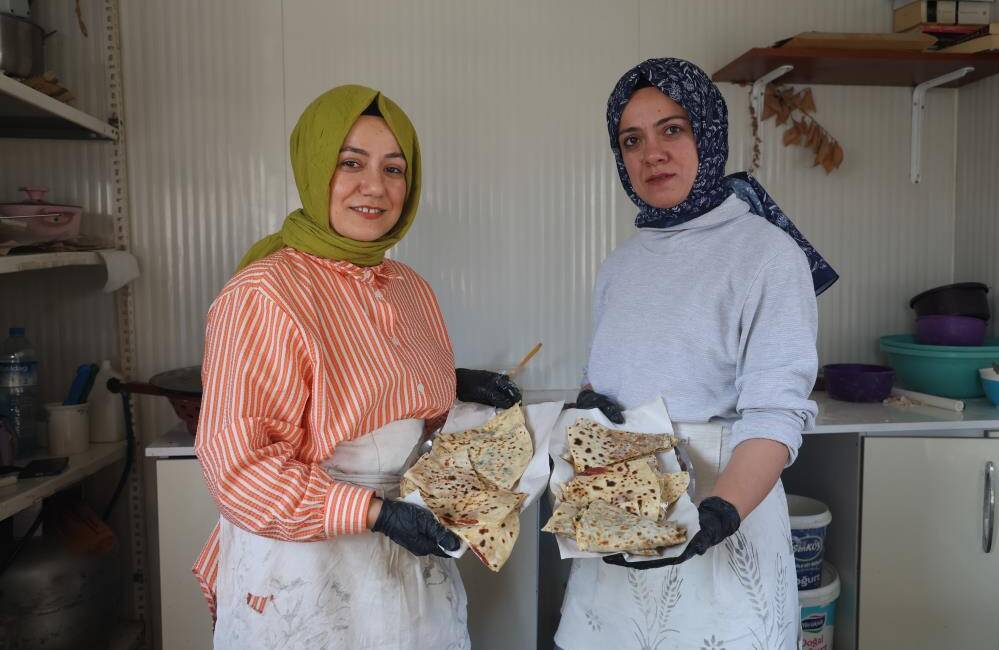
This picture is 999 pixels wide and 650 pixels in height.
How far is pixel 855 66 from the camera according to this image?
261 cm

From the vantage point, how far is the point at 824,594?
2.29m

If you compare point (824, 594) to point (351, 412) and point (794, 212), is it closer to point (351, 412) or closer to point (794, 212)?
point (794, 212)

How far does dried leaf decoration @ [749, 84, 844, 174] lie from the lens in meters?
2.77

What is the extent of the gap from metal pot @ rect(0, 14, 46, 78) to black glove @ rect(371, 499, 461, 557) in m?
1.57

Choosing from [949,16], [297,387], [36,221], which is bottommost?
[297,387]

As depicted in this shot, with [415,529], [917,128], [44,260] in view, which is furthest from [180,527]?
[917,128]

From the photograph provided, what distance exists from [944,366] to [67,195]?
9.91 ft

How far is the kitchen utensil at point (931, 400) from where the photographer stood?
2.36 metres

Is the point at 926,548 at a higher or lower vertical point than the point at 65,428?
lower

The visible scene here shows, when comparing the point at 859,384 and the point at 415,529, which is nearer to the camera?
the point at 415,529

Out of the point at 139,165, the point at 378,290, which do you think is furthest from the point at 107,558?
the point at 378,290

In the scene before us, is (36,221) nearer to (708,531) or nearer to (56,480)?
(56,480)

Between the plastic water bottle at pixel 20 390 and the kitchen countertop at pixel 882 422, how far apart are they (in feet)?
1.16

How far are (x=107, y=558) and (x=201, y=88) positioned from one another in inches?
61.1
